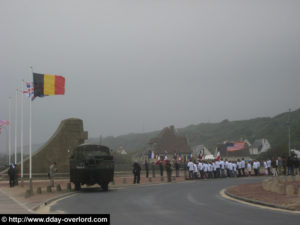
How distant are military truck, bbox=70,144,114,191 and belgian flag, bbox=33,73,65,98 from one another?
4.64 meters

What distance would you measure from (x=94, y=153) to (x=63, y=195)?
10.4 ft

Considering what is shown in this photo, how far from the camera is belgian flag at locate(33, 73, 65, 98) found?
2822cm

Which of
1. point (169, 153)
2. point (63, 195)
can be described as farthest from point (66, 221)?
point (169, 153)

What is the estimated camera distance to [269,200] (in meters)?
18.5

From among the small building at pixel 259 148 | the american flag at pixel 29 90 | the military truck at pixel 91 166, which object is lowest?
the small building at pixel 259 148

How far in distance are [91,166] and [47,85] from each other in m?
6.68

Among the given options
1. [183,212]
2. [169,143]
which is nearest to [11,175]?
[183,212]

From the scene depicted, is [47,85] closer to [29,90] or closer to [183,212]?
[29,90]

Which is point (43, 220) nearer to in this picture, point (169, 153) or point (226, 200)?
point (226, 200)

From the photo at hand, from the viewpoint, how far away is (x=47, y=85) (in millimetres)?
28469

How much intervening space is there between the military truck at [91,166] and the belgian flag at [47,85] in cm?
464

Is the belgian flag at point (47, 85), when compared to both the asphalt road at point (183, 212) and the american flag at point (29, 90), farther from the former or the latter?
the asphalt road at point (183, 212)

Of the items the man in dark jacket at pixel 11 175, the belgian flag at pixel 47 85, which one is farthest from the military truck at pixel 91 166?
the man in dark jacket at pixel 11 175

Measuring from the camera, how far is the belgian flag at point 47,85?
28.2 metres
